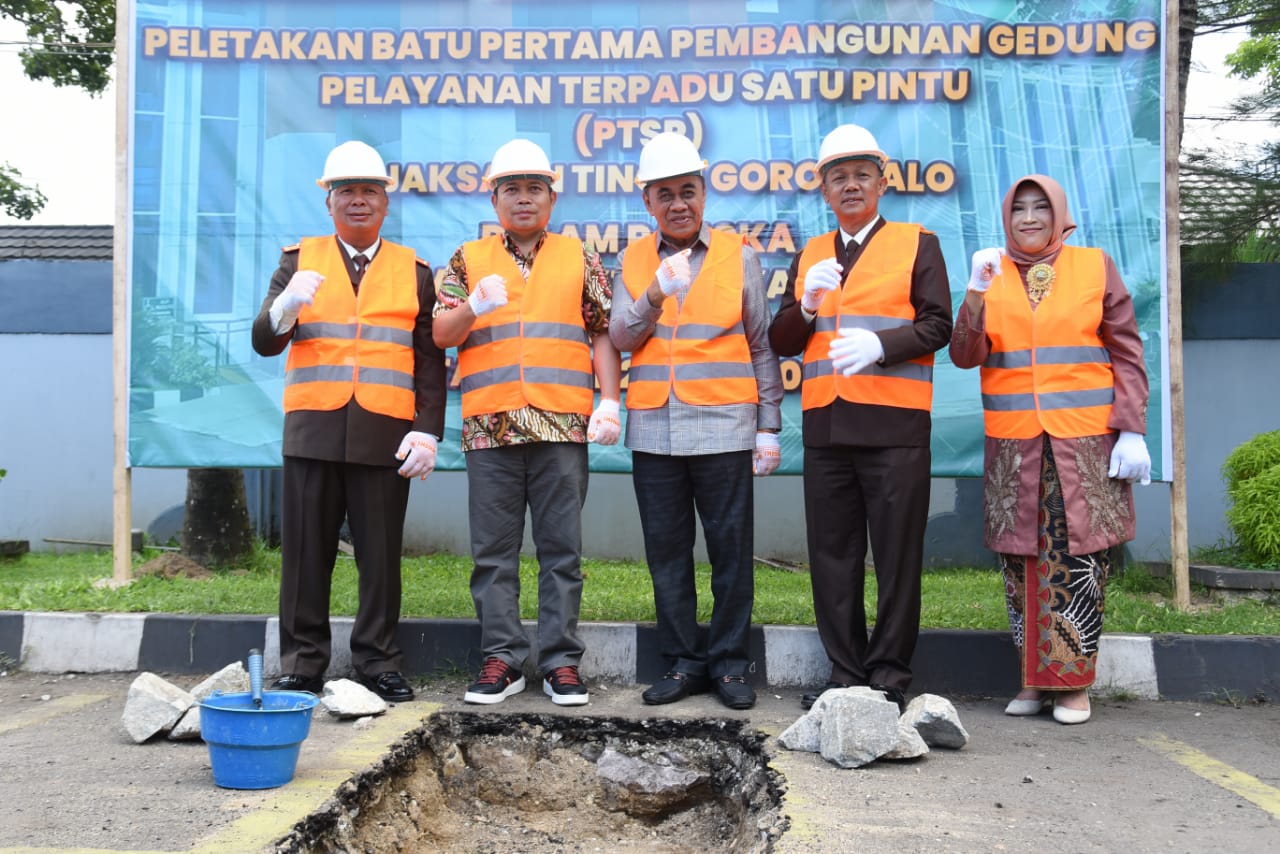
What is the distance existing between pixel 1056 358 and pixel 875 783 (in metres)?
1.68

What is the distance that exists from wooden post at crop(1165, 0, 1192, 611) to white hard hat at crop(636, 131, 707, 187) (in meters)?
2.29

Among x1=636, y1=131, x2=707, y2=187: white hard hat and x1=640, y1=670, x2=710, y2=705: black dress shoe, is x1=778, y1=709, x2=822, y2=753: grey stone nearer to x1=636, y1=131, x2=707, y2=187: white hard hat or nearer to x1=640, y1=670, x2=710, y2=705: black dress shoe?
x1=640, y1=670, x2=710, y2=705: black dress shoe

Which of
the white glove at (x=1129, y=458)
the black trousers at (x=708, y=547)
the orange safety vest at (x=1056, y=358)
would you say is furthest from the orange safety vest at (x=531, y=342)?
the white glove at (x=1129, y=458)

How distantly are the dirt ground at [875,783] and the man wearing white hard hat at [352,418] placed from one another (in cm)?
43

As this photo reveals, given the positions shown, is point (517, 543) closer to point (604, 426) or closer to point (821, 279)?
point (604, 426)

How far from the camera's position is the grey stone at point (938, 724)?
3.40 m

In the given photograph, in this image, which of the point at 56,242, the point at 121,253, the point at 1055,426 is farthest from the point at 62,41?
the point at 1055,426

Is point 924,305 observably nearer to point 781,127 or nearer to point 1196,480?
point 781,127

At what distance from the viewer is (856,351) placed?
3.75m

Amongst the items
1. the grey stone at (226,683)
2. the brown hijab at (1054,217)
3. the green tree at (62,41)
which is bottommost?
the grey stone at (226,683)

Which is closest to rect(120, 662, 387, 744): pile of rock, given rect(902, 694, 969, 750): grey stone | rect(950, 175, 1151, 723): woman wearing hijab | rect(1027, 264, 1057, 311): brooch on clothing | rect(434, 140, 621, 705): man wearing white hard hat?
rect(434, 140, 621, 705): man wearing white hard hat

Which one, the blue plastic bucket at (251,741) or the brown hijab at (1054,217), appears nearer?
the blue plastic bucket at (251,741)

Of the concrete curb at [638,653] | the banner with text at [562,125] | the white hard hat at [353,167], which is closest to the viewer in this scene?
the white hard hat at [353,167]

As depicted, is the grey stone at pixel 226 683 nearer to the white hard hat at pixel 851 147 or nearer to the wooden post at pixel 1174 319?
the white hard hat at pixel 851 147
